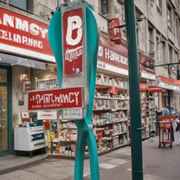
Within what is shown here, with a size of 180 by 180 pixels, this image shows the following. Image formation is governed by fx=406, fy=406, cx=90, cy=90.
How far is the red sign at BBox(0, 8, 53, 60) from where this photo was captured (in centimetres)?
1104

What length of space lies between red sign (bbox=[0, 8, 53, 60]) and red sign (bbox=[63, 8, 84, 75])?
578 centimetres

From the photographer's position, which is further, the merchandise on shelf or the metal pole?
the merchandise on shelf

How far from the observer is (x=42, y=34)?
A: 12633 mm

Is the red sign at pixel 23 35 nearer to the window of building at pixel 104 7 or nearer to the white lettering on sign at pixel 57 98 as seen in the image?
the white lettering on sign at pixel 57 98

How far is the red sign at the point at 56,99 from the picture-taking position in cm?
479

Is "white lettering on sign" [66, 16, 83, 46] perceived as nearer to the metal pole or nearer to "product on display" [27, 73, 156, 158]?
the metal pole

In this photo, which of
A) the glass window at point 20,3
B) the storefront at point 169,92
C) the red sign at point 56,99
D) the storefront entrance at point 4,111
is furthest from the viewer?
the storefront at point 169,92

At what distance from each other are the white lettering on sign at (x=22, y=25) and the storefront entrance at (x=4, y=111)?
4.66 feet

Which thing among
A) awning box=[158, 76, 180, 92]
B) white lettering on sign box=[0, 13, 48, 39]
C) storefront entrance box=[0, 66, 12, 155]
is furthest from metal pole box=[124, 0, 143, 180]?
awning box=[158, 76, 180, 92]

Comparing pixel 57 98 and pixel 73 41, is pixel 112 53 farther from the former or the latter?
pixel 57 98

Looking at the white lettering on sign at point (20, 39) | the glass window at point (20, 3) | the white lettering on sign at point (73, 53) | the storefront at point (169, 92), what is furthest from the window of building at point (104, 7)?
the white lettering on sign at point (73, 53)

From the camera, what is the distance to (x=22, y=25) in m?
11.8

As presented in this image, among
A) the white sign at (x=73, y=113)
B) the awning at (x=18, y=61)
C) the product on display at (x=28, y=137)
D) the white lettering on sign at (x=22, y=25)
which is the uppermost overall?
the white lettering on sign at (x=22, y=25)

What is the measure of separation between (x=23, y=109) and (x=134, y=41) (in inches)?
328
